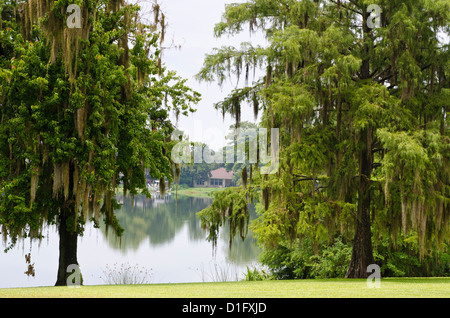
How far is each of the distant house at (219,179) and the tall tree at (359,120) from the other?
7751 cm

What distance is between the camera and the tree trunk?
617 inches

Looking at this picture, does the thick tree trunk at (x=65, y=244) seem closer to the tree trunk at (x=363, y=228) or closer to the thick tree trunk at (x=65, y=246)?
the thick tree trunk at (x=65, y=246)

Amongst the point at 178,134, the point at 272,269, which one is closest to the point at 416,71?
the point at 178,134

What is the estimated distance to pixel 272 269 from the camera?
2495 cm

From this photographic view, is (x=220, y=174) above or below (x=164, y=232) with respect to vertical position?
above

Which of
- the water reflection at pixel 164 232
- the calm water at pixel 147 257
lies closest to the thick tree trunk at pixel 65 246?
the calm water at pixel 147 257

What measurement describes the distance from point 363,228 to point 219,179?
80.2 m

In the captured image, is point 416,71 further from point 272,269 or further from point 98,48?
point 272,269

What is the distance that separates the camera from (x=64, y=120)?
534 inches

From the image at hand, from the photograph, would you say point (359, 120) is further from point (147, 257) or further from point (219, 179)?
point (219, 179)

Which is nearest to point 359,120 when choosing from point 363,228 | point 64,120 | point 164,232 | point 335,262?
point 363,228

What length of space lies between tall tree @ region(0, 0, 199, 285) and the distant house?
78.8 meters

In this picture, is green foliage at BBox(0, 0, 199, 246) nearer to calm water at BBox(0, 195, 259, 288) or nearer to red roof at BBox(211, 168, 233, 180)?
calm water at BBox(0, 195, 259, 288)

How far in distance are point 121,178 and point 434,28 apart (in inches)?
370
